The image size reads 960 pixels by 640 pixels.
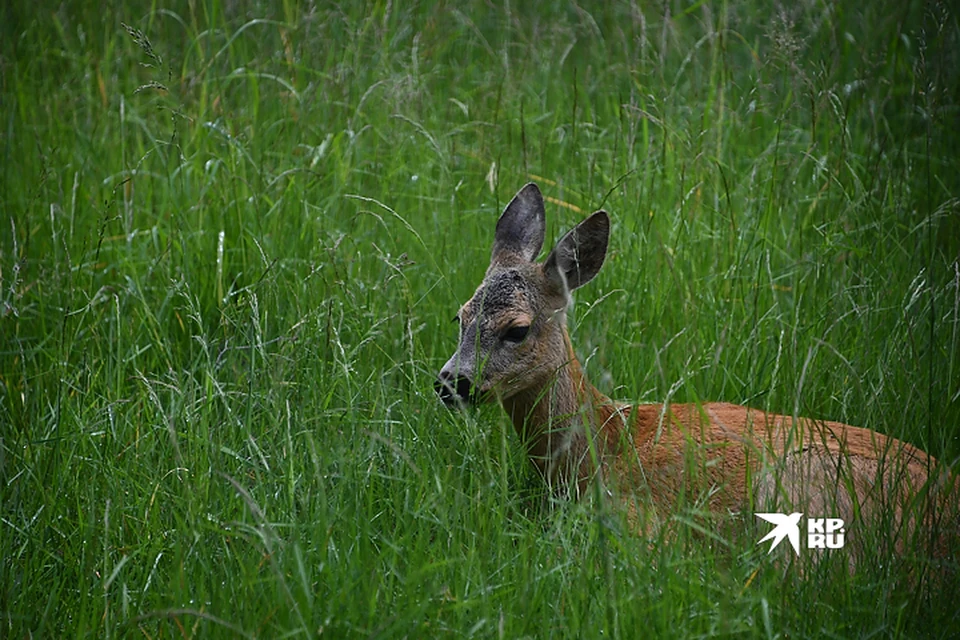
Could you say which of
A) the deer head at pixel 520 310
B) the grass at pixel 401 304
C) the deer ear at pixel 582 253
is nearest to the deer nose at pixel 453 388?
the deer head at pixel 520 310

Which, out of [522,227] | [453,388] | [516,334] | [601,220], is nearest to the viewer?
[453,388]

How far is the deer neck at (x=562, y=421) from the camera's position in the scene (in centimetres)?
395

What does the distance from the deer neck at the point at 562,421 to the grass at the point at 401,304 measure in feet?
0.28

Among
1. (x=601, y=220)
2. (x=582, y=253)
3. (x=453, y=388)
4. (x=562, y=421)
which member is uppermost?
(x=601, y=220)

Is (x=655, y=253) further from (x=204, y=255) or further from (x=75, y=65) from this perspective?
(x=75, y=65)

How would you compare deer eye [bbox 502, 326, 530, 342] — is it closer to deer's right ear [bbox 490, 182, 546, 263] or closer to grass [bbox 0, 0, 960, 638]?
grass [bbox 0, 0, 960, 638]

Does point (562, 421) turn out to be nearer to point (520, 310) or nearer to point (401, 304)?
point (520, 310)

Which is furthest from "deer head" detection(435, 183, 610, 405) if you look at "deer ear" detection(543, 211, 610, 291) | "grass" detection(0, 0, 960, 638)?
"grass" detection(0, 0, 960, 638)

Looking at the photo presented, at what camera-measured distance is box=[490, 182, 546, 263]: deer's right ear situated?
168 inches

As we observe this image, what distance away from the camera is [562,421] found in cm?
399

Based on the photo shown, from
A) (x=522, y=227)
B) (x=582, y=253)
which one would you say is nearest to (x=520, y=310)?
(x=582, y=253)

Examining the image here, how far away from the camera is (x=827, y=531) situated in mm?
3172

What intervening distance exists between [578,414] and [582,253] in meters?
0.59

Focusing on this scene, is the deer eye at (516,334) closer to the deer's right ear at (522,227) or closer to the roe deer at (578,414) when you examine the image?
the roe deer at (578,414)
